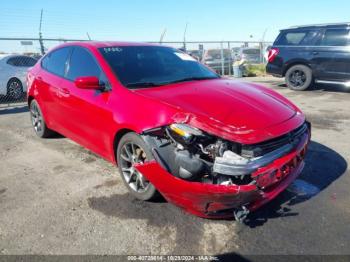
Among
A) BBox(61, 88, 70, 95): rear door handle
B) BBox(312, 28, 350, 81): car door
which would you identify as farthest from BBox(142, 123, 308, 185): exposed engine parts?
BBox(312, 28, 350, 81): car door

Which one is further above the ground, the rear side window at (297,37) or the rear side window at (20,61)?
the rear side window at (297,37)

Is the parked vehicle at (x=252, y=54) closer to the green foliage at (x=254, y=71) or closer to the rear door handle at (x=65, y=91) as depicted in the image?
the green foliage at (x=254, y=71)

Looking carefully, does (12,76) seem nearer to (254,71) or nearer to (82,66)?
(82,66)

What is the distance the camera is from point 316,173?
13.3 feet

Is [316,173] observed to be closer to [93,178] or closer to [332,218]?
[332,218]

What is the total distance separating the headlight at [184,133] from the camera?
2732 mm

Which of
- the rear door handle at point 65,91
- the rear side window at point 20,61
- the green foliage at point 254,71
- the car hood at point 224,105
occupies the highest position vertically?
the car hood at point 224,105

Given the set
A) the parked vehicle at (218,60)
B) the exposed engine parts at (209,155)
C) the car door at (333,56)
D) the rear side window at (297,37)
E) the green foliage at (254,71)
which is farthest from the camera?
the green foliage at (254,71)

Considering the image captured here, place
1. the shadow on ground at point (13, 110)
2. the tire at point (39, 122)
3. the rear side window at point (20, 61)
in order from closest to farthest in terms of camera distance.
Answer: the tire at point (39, 122) → the shadow on ground at point (13, 110) → the rear side window at point (20, 61)

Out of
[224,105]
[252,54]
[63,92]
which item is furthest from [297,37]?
[252,54]

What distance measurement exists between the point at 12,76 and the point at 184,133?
918cm

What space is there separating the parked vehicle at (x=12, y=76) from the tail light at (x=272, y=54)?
796cm

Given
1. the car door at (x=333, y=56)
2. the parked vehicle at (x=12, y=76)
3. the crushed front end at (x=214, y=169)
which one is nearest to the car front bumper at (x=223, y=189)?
the crushed front end at (x=214, y=169)

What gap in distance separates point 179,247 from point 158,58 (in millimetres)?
2418
